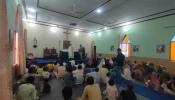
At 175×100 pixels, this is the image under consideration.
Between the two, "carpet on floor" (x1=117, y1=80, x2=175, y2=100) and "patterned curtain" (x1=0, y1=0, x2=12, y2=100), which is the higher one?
"patterned curtain" (x1=0, y1=0, x2=12, y2=100)

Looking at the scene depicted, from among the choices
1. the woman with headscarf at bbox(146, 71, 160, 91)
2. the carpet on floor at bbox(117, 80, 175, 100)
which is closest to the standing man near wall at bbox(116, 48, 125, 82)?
the carpet on floor at bbox(117, 80, 175, 100)

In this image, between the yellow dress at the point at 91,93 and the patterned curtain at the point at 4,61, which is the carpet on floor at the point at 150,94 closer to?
the yellow dress at the point at 91,93

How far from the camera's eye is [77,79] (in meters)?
4.14

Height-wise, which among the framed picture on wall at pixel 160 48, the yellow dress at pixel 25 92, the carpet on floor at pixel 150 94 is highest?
the framed picture on wall at pixel 160 48

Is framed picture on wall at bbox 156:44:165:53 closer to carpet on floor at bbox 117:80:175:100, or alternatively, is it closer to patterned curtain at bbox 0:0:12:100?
carpet on floor at bbox 117:80:175:100

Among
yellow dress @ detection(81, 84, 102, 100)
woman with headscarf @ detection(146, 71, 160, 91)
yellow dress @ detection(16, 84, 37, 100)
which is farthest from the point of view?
woman with headscarf @ detection(146, 71, 160, 91)

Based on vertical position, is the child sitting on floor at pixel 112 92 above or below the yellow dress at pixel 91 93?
below

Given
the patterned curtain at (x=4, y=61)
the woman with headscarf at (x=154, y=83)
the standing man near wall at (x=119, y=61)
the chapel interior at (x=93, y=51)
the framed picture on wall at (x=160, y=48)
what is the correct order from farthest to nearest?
1. the framed picture on wall at (x=160, y=48)
2. the standing man near wall at (x=119, y=61)
3. the woman with headscarf at (x=154, y=83)
4. the chapel interior at (x=93, y=51)
5. the patterned curtain at (x=4, y=61)

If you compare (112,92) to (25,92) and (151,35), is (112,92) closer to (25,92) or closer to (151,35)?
(25,92)

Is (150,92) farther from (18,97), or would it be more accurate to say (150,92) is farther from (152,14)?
(152,14)

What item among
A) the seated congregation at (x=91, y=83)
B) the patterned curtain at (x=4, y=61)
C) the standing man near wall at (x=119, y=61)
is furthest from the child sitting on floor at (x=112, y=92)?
the patterned curtain at (x=4, y=61)

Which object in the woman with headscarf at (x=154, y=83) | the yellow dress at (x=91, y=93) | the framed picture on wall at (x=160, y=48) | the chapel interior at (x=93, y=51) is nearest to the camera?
the yellow dress at (x=91, y=93)

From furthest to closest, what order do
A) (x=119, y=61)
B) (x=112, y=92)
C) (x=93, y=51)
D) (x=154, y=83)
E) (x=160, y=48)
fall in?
(x=93, y=51) < (x=160, y=48) < (x=119, y=61) < (x=154, y=83) < (x=112, y=92)

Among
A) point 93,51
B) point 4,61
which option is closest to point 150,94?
point 4,61
